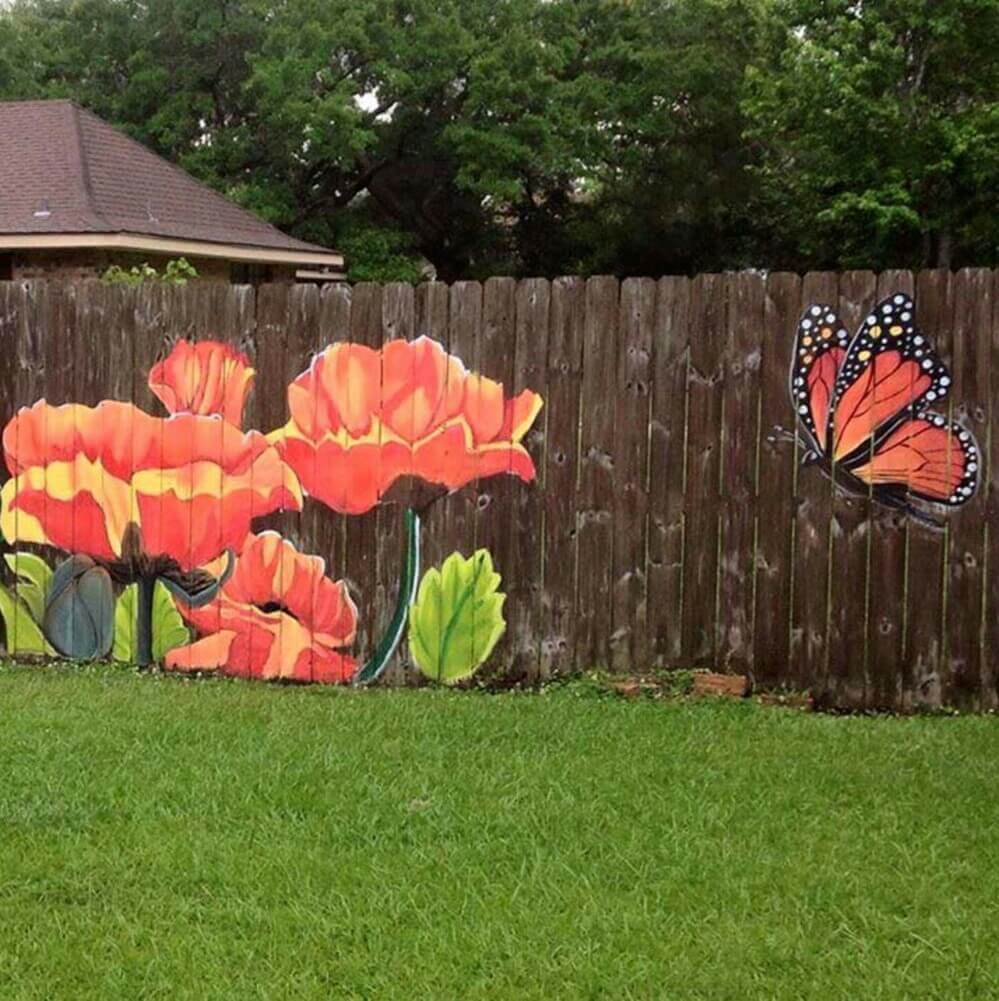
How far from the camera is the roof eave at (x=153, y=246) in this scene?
62.7ft

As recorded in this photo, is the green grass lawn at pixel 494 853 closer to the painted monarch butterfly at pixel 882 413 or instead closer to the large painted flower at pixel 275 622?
the large painted flower at pixel 275 622

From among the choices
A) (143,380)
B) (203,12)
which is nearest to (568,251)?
(203,12)

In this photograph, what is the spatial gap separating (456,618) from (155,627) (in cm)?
154

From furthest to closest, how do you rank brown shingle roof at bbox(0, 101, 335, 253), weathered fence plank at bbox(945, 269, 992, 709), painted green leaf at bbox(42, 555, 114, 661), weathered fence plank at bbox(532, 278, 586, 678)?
brown shingle roof at bbox(0, 101, 335, 253)
painted green leaf at bbox(42, 555, 114, 661)
weathered fence plank at bbox(532, 278, 586, 678)
weathered fence plank at bbox(945, 269, 992, 709)

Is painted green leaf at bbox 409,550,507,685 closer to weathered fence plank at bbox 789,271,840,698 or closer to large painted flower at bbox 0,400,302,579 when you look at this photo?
large painted flower at bbox 0,400,302,579

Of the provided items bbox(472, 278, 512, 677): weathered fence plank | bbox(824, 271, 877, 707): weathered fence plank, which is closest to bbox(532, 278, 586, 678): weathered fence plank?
bbox(472, 278, 512, 677): weathered fence plank

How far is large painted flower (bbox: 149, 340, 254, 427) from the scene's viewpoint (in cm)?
726

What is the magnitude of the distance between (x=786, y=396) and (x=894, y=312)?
1.89ft

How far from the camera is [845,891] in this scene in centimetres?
411

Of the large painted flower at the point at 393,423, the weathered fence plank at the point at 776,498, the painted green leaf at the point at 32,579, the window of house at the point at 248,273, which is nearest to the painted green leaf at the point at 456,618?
the large painted flower at the point at 393,423

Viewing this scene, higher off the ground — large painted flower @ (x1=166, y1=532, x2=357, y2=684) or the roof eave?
the roof eave

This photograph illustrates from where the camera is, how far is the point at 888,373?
6461mm

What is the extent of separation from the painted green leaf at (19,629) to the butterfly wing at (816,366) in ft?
12.7

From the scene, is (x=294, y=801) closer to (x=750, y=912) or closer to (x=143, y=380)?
(x=750, y=912)
